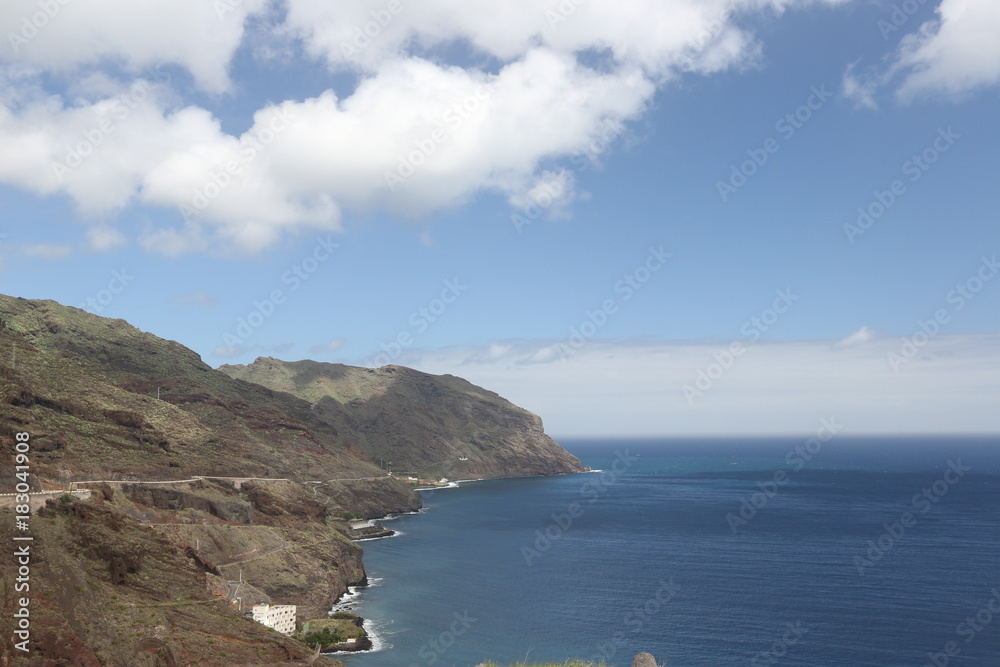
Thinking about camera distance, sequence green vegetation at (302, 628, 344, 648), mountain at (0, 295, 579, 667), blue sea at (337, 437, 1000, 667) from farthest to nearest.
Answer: blue sea at (337, 437, 1000, 667)
green vegetation at (302, 628, 344, 648)
mountain at (0, 295, 579, 667)

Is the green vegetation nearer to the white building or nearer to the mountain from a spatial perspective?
the white building

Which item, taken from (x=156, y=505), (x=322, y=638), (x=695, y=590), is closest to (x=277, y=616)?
(x=322, y=638)

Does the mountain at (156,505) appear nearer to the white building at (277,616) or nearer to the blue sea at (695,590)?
the white building at (277,616)

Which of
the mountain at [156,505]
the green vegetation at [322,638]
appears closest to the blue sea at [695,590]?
the green vegetation at [322,638]

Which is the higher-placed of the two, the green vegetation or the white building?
the white building

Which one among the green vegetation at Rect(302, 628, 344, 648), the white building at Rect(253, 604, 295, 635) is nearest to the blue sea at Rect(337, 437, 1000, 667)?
the green vegetation at Rect(302, 628, 344, 648)

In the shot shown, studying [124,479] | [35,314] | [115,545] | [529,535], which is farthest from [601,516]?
[35,314]

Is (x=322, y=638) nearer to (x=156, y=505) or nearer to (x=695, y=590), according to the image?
(x=156, y=505)
